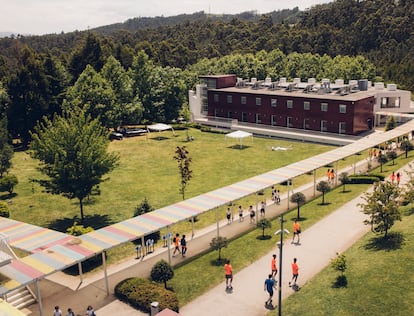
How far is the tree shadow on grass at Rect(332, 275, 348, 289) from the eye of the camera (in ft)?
70.8

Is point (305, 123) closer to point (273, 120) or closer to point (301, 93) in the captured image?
point (301, 93)

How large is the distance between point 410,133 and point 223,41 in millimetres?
123343

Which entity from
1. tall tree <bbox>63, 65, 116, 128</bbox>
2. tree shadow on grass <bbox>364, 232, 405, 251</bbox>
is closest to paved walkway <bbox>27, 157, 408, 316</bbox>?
tree shadow on grass <bbox>364, 232, 405, 251</bbox>

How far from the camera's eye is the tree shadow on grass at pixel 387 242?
2430 centimetres

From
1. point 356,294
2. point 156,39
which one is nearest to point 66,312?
point 356,294

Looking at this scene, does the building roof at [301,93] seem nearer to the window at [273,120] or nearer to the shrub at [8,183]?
the window at [273,120]

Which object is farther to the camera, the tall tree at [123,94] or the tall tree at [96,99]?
the tall tree at [123,94]

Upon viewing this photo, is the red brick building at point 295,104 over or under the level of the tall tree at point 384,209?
over

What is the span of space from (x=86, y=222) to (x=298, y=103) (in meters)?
43.4

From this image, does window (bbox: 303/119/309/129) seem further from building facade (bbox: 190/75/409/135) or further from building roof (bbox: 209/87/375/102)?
building roof (bbox: 209/87/375/102)

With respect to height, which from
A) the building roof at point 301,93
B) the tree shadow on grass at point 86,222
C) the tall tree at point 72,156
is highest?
the building roof at point 301,93

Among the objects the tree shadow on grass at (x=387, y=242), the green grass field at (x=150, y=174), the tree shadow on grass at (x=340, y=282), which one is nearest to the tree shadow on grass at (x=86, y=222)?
the green grass field at (x=150, y=174)

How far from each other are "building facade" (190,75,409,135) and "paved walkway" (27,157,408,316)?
3283cm

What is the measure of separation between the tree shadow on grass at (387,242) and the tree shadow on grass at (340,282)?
13.1 ft
